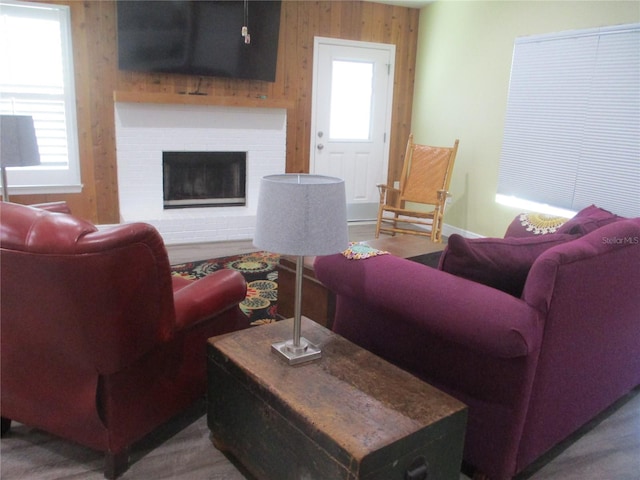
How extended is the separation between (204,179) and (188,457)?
3.82 meters

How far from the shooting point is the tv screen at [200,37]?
459 cm

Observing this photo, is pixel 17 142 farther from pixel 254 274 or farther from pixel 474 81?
pixel 474 81

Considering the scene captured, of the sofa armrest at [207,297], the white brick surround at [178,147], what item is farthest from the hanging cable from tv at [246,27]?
the sofa armrest at [207,297]

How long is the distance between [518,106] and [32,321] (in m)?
4.36

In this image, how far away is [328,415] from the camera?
4.39ft

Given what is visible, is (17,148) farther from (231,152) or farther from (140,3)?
(231,152)

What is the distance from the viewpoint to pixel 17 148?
9.73 feet

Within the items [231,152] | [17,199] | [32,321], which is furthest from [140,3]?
[32,321]

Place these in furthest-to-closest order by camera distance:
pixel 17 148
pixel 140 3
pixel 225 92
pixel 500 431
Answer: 1. pixel 225 92
2. pixel 140 3
3. pixel 17 148
4. pixel 500 431

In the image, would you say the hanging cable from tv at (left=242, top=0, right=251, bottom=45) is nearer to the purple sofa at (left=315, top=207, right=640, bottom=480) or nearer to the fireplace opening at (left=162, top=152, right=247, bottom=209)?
the fireplace opening at (left=162, top=152, right=247, bottom=209)

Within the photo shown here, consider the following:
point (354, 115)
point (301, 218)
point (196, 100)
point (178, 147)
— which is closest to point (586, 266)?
point (301, 218)

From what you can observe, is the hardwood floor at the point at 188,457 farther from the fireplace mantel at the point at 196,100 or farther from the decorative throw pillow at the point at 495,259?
the fireplace mantel at the point at 196,100

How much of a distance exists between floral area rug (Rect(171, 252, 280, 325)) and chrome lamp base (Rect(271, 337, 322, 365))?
1.31 metres

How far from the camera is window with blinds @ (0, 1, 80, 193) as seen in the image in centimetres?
434
